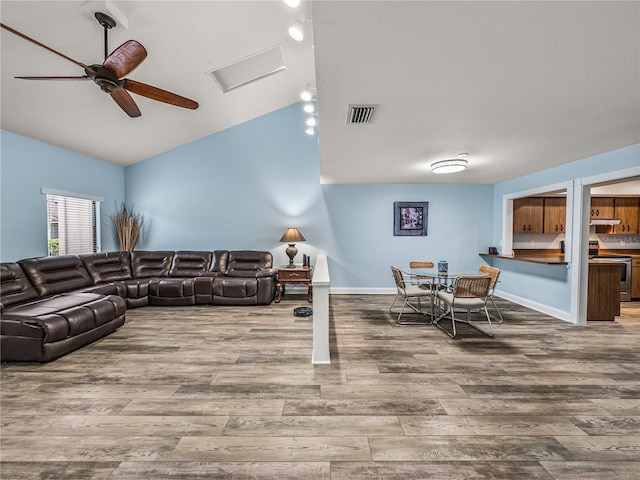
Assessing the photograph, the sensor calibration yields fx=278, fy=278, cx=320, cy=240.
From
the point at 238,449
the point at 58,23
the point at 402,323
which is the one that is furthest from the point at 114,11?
the point at 402,323

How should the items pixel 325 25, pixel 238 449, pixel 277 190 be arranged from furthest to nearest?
pixel 277 190 → pixel 238 449 → pixel 325 25

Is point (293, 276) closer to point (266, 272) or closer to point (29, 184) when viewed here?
point (266, 272)

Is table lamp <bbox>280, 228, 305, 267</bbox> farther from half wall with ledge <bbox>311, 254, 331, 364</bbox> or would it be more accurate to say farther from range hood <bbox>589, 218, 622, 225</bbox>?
range hood <bbox>589, 218, 622, 225</bbox>

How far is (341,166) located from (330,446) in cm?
358

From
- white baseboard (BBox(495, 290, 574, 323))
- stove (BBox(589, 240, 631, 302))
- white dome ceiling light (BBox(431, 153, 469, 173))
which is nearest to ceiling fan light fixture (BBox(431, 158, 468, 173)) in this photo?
white dome ceiling light (BBox(431, 153, 469, 173))

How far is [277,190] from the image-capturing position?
593 centimetres

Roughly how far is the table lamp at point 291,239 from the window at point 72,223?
3569 mm

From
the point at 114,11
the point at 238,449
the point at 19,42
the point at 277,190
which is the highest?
the point at 114,11

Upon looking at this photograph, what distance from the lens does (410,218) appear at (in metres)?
5.89

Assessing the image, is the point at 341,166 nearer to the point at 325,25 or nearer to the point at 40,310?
the point at 325,25

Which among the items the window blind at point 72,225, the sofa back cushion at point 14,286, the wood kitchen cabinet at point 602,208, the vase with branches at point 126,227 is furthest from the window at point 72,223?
the wood kitchen cabinet at point 602,208

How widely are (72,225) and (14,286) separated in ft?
5.69

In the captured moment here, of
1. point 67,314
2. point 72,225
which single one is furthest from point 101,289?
point 72,225

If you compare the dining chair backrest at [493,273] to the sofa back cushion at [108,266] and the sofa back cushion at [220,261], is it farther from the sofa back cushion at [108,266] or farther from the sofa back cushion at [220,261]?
the sofa back cushion at [108,266]
